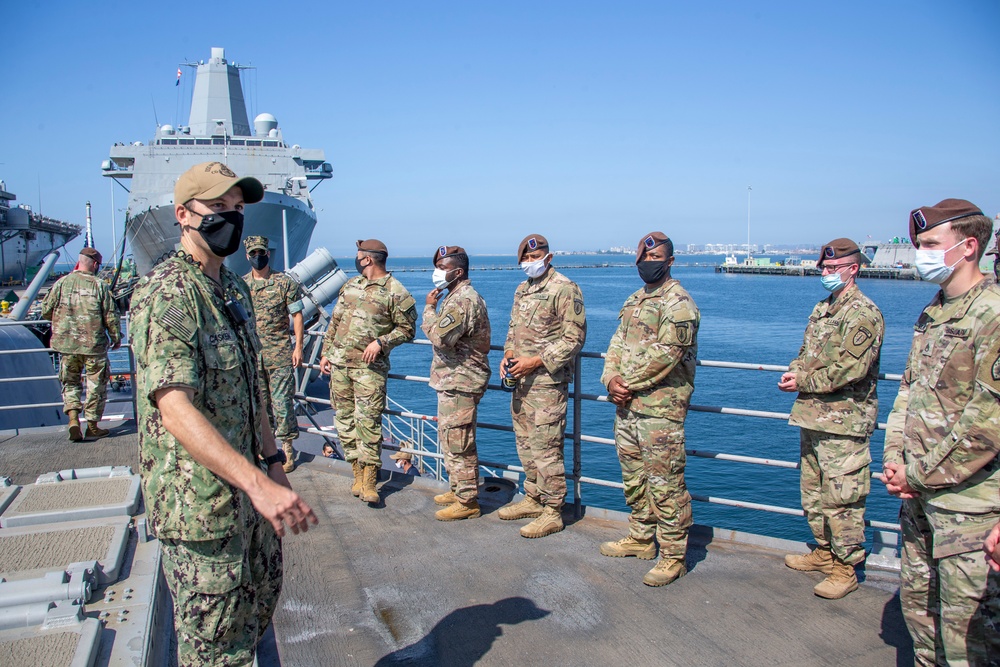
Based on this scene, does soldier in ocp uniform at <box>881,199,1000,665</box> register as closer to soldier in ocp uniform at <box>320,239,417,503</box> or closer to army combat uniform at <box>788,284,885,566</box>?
army combat uniform at <box>788,284,885,566</box>

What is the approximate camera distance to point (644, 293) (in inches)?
165

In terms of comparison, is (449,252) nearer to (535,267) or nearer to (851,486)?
A: (535,267)

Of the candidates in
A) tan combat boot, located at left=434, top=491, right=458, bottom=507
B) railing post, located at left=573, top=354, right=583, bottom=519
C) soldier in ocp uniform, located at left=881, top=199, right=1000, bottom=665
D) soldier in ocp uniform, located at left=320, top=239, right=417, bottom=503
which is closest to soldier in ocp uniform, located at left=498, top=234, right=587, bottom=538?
railing post, located at left=573, top=354, right=583, bottom=519

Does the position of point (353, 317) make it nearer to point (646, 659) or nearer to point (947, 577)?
point (646, 659)

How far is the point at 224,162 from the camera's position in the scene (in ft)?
93.8

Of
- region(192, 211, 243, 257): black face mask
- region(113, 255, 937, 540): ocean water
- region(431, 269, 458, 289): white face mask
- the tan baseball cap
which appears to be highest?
the tan baseball cap

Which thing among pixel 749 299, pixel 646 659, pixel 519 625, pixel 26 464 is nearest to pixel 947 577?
pixel 646 659

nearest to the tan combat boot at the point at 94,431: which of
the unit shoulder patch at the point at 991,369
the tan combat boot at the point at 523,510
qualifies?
the tan combat boot at the point at 523,510

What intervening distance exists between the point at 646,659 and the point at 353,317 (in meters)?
3.34

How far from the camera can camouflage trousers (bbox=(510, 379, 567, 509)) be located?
4.58 metres

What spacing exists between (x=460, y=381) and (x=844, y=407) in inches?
97.3

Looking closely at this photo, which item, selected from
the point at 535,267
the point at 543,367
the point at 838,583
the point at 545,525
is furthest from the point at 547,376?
the point at 838,583

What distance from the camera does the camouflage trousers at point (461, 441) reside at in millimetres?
4887

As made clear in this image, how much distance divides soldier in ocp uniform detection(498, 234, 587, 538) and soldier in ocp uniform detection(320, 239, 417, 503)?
3.33 feet
